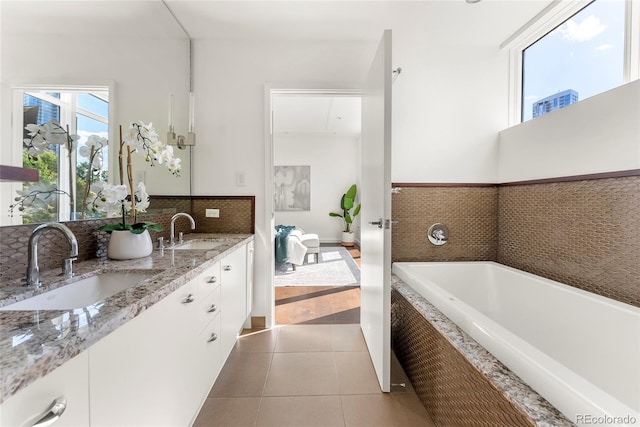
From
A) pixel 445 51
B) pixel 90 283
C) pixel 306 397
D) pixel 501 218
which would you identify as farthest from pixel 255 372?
pixel 445 51

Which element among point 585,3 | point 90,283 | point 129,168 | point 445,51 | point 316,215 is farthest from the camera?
point 316,215

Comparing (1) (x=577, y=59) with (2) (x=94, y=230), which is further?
(1) (x=577, y=59)

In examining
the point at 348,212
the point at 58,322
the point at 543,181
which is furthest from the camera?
the point at 348,212

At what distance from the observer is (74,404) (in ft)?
1.83

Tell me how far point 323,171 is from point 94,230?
523cm

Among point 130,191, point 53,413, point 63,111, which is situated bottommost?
point 53,413

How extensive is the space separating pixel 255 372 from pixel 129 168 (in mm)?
1425

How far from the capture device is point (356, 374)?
1.68 metres

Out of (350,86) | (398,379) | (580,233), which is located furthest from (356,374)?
(350,86)

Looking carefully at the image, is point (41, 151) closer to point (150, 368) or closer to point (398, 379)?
point (150, 368)

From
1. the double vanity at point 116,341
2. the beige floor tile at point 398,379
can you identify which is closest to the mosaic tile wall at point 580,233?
the beige floor tile at point 398,379

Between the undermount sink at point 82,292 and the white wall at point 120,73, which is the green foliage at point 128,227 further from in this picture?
the white wall at point 120,73

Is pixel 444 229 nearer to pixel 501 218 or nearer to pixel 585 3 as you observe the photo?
pixel 501 218

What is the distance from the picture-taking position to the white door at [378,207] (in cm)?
144
